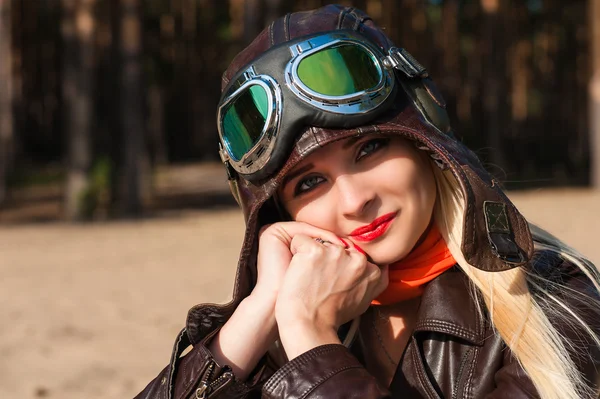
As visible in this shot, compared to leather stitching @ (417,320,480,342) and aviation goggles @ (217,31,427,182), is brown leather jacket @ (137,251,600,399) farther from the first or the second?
aviation goggles @ (217,31,427,182)

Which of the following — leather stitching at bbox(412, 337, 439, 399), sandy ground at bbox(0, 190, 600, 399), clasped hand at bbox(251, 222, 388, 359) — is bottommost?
sandy ground at bbox(0, 190, 600, 399)

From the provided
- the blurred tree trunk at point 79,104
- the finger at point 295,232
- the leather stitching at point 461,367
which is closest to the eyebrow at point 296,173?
the finger at point 295,232

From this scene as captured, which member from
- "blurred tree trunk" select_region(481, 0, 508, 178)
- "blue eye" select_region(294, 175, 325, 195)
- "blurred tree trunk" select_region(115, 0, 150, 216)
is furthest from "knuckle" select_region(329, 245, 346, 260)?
"blurred tree trunk" select_region(481, 0, 508, 178)

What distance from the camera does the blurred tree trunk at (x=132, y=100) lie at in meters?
14.2

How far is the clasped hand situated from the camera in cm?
194

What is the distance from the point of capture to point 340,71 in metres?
2.00

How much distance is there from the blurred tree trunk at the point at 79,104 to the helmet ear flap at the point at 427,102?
12747 millimetres

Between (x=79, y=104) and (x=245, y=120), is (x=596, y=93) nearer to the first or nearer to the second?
(x=79, y=104)

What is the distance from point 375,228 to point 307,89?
38 cm

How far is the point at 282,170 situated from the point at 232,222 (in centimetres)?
1175

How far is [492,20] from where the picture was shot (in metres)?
16.9

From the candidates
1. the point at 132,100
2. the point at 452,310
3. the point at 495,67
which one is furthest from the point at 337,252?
the point at 495,67

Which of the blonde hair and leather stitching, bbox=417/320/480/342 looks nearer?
the blonde hair

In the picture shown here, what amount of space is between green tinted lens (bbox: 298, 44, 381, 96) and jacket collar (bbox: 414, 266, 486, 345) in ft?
1.78
